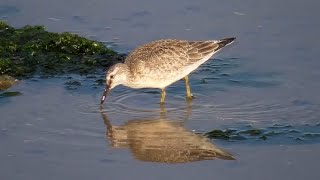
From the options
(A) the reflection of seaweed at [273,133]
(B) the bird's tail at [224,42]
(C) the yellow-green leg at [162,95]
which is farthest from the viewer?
(B) the bird's tail at [224,42]

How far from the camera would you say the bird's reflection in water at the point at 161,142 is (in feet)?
28.3

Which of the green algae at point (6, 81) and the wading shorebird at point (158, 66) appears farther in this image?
the green algae at point (6, 81)

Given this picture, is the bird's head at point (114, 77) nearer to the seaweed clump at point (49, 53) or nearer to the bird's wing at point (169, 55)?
the bird's wing at point (169, 55)

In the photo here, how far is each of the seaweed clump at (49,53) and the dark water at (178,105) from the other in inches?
12.5

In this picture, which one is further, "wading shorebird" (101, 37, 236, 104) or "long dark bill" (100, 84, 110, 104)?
"wading shorebird" (101, 37, 236, 104)

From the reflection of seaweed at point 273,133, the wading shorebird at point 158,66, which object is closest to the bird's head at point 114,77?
the wading shorebird at point 158,66

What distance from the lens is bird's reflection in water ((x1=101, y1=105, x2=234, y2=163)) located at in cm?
862

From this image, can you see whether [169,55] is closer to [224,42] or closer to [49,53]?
[224,42]

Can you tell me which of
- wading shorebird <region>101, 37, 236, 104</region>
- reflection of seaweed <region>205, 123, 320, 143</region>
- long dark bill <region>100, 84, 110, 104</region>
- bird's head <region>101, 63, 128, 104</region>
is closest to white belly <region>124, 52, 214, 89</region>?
wading shorebird <region>101, 37, 236, 104</region>

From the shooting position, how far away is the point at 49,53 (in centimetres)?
1150

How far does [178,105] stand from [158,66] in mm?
551

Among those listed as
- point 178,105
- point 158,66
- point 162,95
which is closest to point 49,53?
point 158,66

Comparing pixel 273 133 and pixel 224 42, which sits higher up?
pixel 224 42

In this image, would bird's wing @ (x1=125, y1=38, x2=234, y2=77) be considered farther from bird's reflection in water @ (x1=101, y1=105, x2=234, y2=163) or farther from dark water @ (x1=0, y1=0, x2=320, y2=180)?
bird's reflection in water @ (x1=101, y1=105, x2=234, y2=163)
